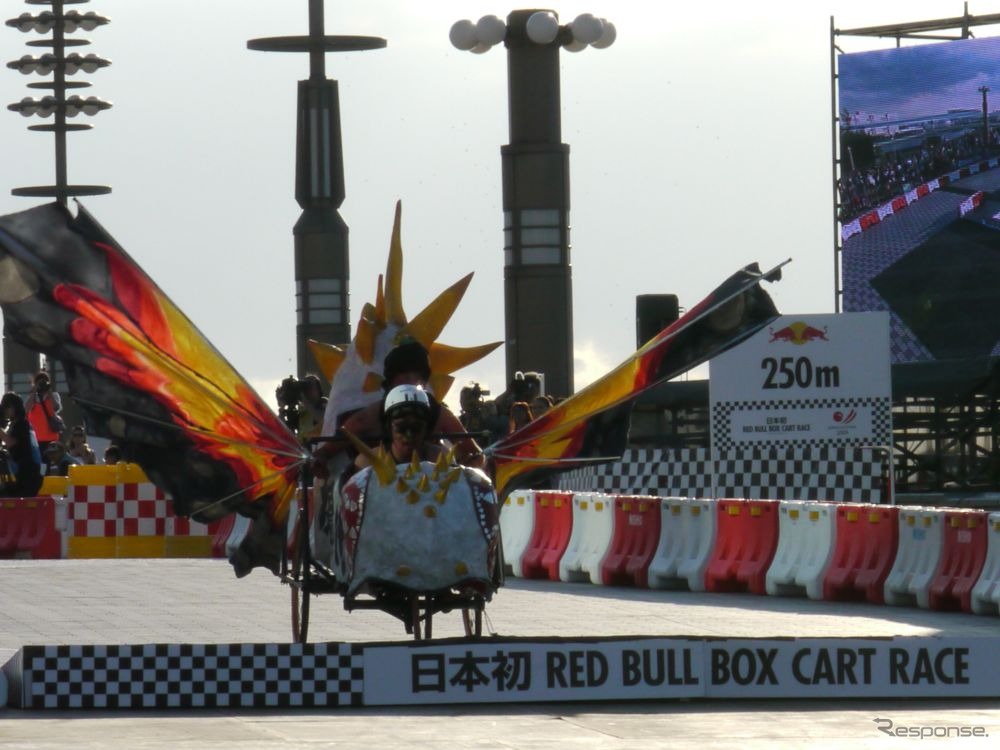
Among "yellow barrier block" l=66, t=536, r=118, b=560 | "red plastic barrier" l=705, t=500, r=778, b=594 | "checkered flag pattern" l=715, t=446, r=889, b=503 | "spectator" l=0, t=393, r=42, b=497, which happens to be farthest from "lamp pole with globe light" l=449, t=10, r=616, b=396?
"red plastic barrier" l=705, t=500, r=778, b=594

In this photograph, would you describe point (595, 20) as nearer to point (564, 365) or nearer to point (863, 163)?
point (564, 365)

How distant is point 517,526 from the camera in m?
23.8

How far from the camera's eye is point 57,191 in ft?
142

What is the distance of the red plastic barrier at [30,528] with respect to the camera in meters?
26.9

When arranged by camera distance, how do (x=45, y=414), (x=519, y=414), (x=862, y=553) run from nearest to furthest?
(x=862, y=553) < (x=519, y=414) < (x=45, y=414)

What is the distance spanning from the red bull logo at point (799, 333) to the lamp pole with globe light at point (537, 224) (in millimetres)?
5801

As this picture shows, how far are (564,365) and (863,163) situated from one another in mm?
15134

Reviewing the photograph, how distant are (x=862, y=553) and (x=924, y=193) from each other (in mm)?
25085

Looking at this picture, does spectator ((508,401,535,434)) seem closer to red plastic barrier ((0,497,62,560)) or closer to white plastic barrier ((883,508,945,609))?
white plastic barrier ((883,508,945,609))

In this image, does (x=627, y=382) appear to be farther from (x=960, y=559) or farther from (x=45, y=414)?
(x=45, y=414)

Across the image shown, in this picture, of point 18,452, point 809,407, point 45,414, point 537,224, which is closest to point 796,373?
point 809,407

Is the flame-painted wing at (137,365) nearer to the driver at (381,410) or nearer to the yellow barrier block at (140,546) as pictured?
the driver at (381,410)

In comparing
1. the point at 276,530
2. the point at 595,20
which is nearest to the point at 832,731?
the point at 276,530

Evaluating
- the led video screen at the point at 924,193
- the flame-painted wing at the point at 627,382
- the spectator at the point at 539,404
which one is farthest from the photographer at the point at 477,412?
the led video screen at the point at 924,193
